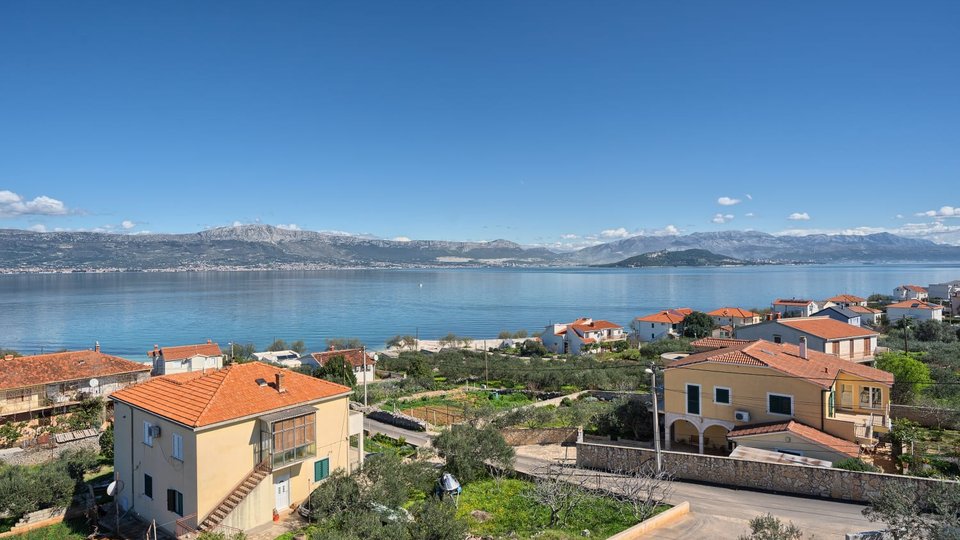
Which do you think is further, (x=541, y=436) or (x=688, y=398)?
(x=541, y=436)

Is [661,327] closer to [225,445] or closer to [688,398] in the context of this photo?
[688,398]

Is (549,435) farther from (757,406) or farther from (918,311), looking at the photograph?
(918,311)

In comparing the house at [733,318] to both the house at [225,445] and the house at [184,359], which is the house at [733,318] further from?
Result: the house at [225,445]

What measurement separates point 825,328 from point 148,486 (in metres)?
34.9

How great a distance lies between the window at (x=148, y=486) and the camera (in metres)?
15.6

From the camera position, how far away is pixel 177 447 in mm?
14562

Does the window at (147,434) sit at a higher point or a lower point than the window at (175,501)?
higher

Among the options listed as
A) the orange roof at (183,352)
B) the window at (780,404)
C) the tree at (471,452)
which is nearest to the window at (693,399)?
the window at (780,404)

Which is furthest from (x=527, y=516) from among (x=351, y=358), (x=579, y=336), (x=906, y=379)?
(x=579, y=336)

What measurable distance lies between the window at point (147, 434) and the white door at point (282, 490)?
12.2 ft

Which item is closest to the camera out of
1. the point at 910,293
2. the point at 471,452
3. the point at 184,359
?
the point at 471,452

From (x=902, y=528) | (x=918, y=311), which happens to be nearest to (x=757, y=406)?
(x=902, y=528)

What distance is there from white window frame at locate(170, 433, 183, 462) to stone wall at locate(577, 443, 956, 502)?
1203 centimetres

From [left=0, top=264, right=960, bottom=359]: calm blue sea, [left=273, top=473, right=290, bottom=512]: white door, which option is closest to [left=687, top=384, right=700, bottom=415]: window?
[left=273, top=473, right=290, bottom=512]: white door
